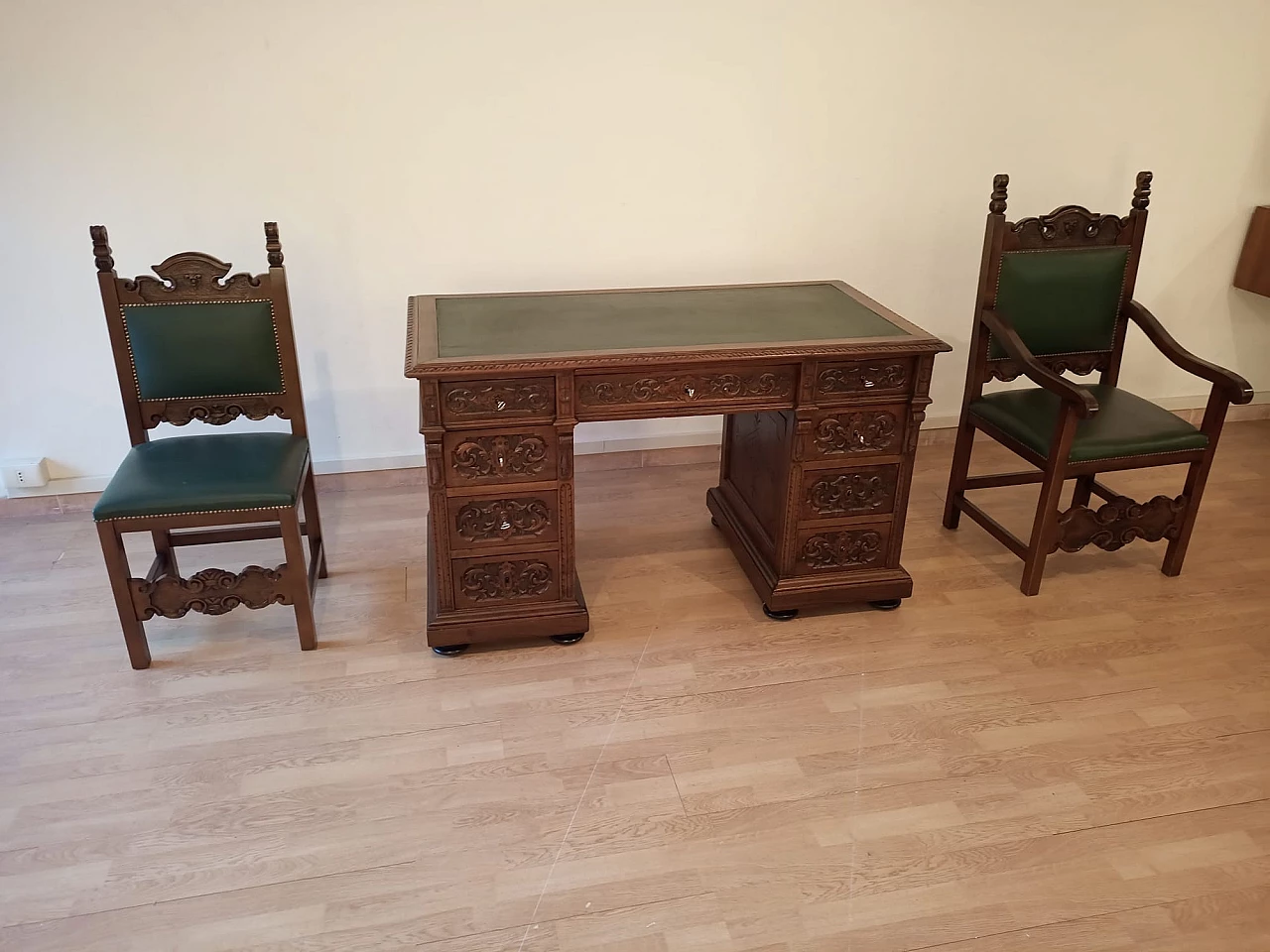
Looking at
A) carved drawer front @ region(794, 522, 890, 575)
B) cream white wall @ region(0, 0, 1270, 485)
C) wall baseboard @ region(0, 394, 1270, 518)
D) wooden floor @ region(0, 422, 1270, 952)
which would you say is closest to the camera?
wooden floor @ region(0, 422, 1270, 952)

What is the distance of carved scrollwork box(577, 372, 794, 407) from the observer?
2.33 m

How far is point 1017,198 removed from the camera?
353 cm

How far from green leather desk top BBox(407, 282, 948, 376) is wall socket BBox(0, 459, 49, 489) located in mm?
1491

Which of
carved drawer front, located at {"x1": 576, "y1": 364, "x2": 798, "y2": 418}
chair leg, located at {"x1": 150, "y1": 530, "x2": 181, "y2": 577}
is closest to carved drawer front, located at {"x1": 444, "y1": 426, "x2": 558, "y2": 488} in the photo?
carved drawer front, located at {"x1": 576, "y1": 364, "x2": 798, "y2": 418}

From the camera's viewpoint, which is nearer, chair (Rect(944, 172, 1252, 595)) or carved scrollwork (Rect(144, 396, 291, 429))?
carved scrollwork (Rect(144, 396, 291, 429))

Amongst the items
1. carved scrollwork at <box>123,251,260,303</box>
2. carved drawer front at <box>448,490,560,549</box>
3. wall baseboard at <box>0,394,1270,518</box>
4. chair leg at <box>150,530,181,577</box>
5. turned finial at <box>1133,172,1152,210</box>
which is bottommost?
wall baseboard at <box>0,394,1270,518</box>

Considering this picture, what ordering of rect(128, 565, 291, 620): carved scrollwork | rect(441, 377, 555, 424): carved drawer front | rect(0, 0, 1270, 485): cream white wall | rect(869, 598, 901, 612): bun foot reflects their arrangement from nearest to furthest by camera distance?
1. rect(441, 377, 555, 424): carved drawer front
2. rect(128, 565, 291, 620): carved scrollwork
3. rect(869, 598, 901, 612): bun foot
4. rect(0, 0, 1270, 485): cream white wall

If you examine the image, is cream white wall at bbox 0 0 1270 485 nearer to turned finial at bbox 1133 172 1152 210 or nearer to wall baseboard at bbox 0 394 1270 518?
wall baseboard at bbox 0 394 1270 518

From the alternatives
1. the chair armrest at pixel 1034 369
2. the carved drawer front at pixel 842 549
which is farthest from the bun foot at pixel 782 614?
the chair armrest at pixel 1034 369

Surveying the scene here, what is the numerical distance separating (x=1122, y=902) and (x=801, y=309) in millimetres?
1604

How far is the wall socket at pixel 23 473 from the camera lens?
124 inches

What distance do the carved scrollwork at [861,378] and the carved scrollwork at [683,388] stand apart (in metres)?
0.09

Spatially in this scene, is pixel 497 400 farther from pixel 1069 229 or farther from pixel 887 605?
pixel 1069 229

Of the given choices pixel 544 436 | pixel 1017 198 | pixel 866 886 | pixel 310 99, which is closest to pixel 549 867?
pixel 866 886
